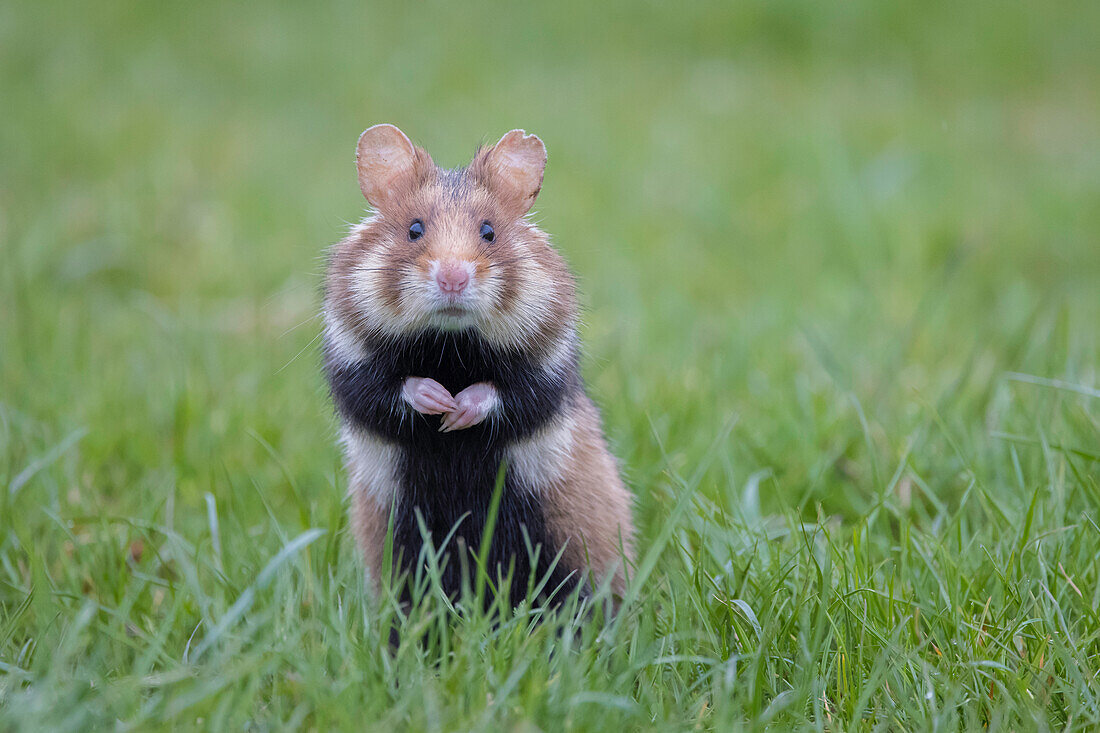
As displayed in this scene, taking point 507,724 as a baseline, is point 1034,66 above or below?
above

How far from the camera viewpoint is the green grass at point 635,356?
2244 millimetres

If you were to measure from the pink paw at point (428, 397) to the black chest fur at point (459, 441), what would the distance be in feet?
0.22

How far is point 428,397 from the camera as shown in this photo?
94.0 inches

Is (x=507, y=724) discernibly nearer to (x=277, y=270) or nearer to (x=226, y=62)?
(x=277, y=270)

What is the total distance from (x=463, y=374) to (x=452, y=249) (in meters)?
0.34

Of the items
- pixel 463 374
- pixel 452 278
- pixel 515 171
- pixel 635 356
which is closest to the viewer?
pixel 452 278

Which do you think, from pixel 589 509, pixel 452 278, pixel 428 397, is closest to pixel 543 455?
pixel 589 509

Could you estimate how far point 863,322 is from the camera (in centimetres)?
496

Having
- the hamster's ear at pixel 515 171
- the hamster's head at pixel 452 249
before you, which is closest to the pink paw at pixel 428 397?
the hamster's head at pixel 452 249

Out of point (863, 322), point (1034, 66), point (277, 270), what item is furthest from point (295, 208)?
point (1034, 66)

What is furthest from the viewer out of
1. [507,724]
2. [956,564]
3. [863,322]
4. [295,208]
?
[295,208]

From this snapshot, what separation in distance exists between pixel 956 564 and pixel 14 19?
8.64 m

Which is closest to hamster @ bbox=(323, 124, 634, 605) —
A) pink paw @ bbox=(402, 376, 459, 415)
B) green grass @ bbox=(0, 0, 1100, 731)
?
pink paw @ bbox=(402, 376, 459, 415)

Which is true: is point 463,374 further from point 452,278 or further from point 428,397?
point 452,278
